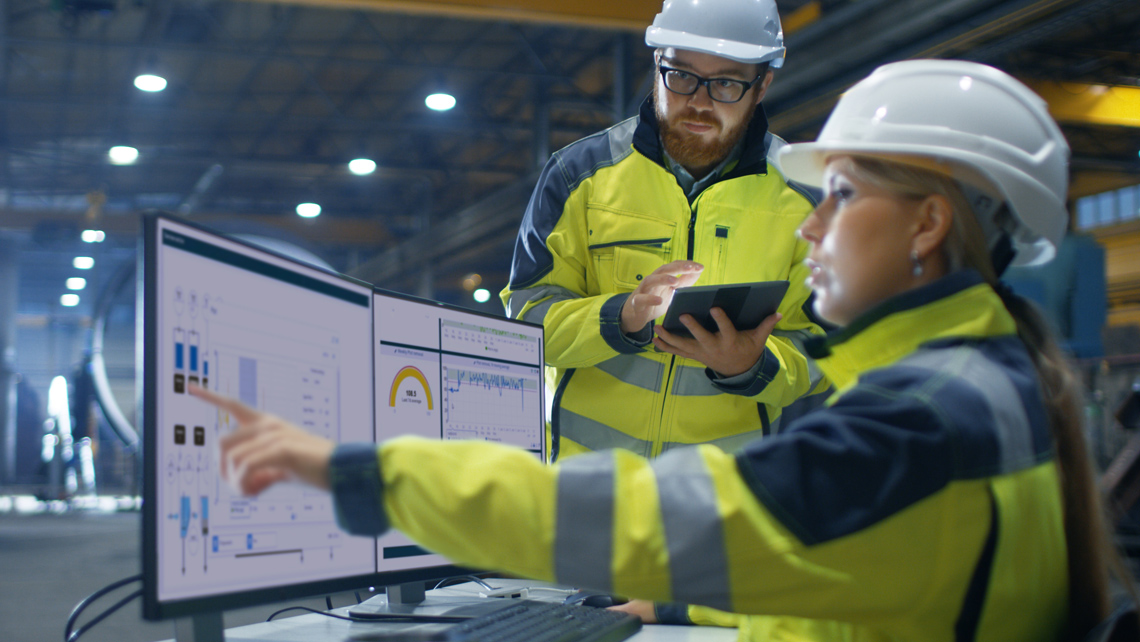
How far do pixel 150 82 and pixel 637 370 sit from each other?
9756mm

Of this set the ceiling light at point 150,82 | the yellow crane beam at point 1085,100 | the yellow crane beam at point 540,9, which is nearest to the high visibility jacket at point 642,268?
the yellow crane beam at point 540,9

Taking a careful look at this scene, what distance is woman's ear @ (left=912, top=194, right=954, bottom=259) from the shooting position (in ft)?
2.73

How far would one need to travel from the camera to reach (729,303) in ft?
5.02

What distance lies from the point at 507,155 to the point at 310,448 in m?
13.5

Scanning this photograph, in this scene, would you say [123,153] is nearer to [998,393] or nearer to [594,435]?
[594,435]

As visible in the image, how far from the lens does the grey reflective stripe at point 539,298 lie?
1.80 metres

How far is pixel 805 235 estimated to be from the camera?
0.97 meters

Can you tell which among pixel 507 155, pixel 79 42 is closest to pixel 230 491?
pixel 79 42

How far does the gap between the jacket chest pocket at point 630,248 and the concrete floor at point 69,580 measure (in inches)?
32.2

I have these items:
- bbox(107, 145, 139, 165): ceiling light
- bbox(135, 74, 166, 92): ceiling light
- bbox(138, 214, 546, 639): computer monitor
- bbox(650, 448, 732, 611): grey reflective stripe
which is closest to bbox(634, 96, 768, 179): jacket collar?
bbox(138, 214, 546, 639): computer monitor

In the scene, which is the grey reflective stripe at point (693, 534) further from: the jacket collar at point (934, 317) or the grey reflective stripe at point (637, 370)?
the grey reflective stripe at point (637, 370)

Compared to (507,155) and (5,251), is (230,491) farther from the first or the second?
(5,251)

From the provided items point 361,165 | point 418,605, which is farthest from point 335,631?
point 361,165

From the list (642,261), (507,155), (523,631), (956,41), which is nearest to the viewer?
(523,631)
